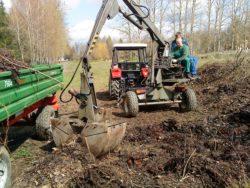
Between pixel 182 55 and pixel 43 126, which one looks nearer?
pixel 43 126

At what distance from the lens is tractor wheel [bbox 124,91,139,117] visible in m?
8.88

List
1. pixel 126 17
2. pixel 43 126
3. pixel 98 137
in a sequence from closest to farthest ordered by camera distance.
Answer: pixel 98 137 < pixel 43 126 < pixel 126 17

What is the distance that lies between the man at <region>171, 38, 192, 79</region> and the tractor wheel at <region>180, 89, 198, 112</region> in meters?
0.46

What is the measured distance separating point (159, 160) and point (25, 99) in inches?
83.7

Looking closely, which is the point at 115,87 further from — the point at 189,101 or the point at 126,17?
the point at 126,17

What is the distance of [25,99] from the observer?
5379 millimetres

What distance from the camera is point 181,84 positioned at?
977cm

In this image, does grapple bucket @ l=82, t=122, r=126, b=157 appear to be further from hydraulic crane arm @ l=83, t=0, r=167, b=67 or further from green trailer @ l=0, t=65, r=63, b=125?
hydraulic crane arm @ l=83, t=0, r=167, b=67

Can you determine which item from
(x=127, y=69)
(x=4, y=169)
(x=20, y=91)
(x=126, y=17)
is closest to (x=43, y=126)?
(x=20, y=91)

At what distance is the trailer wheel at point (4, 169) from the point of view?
428cm

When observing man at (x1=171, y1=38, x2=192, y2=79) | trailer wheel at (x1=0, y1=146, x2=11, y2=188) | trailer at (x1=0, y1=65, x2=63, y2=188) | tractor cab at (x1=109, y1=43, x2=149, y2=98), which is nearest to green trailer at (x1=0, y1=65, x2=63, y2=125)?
trailer at (x1=0, y1=65, x2=63, y2=188)

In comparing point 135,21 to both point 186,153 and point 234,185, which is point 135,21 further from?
point 234,185

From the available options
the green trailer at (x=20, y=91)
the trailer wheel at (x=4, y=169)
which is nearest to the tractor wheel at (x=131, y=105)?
the green trailer at (x=20, y=91)

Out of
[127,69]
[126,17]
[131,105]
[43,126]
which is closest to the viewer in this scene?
[43,126]
